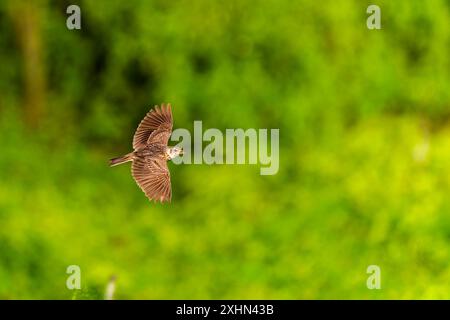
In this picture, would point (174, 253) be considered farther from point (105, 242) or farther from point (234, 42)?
point (234, 42)

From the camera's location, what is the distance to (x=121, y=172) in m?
6.18

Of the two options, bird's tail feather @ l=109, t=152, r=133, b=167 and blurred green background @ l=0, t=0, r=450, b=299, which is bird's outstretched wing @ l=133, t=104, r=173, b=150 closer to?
bird's tail feather @ l=109, t=152, r=133, b=167

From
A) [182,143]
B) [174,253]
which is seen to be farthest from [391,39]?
[174,253]

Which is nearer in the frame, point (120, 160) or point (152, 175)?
point (120, 160)

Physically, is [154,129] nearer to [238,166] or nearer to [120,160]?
[120,160]

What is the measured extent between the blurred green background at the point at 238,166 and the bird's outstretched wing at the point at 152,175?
6.93 feet

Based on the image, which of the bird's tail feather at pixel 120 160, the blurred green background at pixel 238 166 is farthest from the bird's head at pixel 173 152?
the blurred green background at pixel 238 166

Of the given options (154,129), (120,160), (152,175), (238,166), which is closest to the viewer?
(120,160)

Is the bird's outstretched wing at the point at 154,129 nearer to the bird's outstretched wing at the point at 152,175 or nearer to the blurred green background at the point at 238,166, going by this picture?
the bird's outstretched wing at the point at 152,175

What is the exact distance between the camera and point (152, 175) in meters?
3.33

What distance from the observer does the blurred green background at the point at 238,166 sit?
5.51 m

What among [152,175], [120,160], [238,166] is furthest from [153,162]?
[238,166]

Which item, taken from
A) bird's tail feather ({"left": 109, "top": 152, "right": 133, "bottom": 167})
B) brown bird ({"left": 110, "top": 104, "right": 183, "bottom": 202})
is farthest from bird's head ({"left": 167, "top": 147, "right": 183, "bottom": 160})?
bird's tail feather ({"left": 109, "top": 152, "right": 133, "bottom": 167})

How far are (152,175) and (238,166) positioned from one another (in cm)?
268
